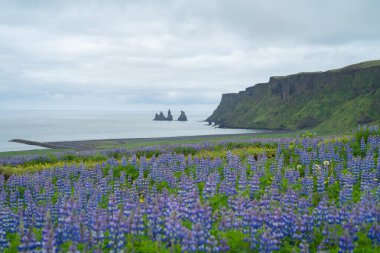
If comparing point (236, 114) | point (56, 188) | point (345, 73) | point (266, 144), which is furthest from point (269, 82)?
point (56, 188)

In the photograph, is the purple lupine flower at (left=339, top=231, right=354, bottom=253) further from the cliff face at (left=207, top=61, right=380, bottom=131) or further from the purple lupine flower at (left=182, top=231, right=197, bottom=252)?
the cliff face at (left=207, top=61, right=380, bottom=131)

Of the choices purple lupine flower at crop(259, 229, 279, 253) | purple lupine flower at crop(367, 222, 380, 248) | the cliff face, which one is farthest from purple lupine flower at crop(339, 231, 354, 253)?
the cliff face

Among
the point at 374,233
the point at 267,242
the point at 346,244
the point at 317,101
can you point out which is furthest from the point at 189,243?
the point at 317,101

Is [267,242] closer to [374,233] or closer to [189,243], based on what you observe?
[189,243]

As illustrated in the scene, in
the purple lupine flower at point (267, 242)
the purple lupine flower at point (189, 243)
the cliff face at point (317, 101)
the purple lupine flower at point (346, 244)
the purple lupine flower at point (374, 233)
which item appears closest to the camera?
the purple lupine flower at point (189, 243)

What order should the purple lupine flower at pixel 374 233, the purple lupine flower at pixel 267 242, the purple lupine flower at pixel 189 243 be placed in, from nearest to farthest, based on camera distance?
the purple lupine flower at pixel 189 243, the purple lupine flower at pixel 267 242, the purple lupine flower at pixel 374 233

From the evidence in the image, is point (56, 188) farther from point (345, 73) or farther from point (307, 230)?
point (345, 73)

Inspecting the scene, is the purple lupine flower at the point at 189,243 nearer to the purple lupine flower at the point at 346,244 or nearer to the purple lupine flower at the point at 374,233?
the purple lupine flower at the point at 346,244

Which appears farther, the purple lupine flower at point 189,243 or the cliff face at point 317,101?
the cliff face at point 317,101

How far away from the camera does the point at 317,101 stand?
13812cm

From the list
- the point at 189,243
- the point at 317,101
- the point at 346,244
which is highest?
the point at 317,101

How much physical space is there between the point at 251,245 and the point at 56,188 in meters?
9.04

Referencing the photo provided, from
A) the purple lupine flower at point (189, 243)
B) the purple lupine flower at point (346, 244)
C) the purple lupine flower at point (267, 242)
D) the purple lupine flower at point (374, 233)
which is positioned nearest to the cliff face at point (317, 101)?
the purple lupine flower at point (374, 233)

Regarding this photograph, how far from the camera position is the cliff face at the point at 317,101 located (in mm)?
110444
